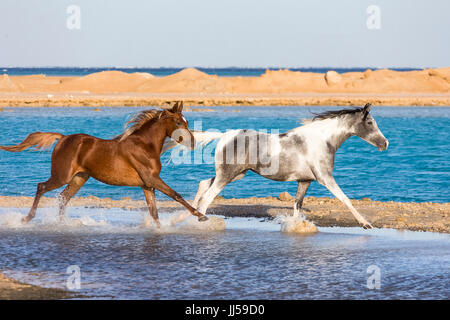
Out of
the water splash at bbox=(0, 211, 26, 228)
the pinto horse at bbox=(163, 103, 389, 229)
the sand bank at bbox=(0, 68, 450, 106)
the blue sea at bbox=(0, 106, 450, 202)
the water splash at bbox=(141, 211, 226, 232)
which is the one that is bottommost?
the sand bank at bbox=(0, 68, 450, 106)

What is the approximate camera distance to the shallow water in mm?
7664

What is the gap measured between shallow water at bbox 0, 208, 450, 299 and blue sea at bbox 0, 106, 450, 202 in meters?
1.95

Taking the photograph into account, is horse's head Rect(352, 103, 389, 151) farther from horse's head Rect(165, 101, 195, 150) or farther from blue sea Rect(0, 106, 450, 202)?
blue sea Rect(0, 106, 450, 202)

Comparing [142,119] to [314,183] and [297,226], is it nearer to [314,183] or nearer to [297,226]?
[297,226]

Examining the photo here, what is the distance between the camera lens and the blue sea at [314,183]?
17641mm

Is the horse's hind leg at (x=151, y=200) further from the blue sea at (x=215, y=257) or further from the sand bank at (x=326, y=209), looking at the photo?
the sand bank at (x=326, y=209)

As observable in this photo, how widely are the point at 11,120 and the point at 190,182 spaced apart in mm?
27217

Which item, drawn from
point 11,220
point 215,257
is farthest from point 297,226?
point 11,220

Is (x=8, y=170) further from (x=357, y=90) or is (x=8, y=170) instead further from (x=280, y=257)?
(x=357, y=90)

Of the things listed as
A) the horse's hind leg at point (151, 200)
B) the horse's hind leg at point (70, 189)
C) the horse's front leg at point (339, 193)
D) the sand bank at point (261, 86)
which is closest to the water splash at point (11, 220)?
the horse's hind leg at point (70, 189)

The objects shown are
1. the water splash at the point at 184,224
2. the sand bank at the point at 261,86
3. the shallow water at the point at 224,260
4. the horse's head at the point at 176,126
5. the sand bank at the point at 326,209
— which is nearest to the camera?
the shallow water at the point at 224,260

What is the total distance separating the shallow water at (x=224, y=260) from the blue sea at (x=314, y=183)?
195cm

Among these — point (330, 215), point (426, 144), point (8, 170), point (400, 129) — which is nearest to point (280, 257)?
point (330, 215)

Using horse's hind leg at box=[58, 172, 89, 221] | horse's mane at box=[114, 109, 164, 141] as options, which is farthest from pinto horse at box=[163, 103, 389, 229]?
horse's hind leg at box=[58, 172, 89, 221]
